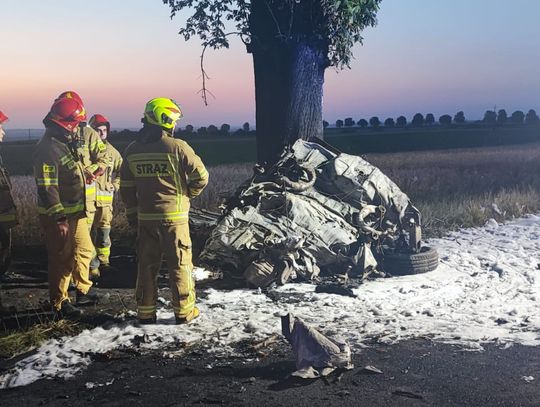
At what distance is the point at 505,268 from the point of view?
28.3 ft

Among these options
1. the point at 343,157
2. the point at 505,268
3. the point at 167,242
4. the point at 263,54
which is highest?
the point at 263,54

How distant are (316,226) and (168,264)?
2833 millimetres

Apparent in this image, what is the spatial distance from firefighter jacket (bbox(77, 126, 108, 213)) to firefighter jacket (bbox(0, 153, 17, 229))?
35.0 inches

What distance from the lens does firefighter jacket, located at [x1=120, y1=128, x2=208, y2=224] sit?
5984 millimetres

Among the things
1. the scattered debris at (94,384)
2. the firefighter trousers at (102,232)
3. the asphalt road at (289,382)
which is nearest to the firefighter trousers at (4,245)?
the firefighter trousers at (102,232)

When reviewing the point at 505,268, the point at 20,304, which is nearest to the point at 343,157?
the point at 505,268

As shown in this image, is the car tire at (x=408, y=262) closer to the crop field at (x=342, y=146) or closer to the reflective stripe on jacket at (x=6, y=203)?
the reflective stripe on jacket at (x=6, y=203)

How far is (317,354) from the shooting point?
4.96 meters

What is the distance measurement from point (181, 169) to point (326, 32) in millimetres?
6156

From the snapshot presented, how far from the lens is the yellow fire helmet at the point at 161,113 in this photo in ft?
19.6

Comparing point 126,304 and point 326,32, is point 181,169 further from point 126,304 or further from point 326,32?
point 326,32

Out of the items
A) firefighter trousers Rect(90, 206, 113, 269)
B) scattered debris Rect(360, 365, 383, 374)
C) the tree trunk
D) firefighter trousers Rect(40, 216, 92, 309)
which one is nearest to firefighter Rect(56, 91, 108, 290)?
firefighter trousers Rect(40, 216, 92, 309)

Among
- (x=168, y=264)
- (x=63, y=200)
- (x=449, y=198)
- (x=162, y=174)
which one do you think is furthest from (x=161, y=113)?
(x=449, y=198)

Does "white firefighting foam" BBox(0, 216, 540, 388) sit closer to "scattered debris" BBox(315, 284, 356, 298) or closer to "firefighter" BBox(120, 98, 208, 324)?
"scattered debris" BBox(315, 284, 356, 298)
